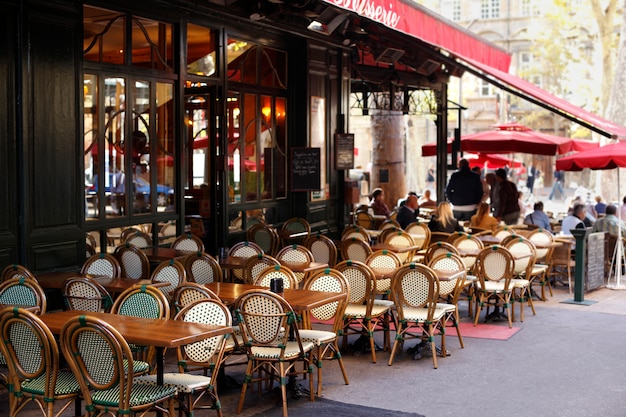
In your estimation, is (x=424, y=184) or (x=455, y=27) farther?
(x=424, y=184)

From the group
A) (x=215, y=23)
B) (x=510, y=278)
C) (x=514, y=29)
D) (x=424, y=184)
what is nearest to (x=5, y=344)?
(x=510, y=278)

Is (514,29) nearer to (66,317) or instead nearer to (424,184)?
A: (424,184)

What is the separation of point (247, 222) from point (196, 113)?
175 centimetres

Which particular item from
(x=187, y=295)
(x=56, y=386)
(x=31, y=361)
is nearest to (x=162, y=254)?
(x=187, y=295)

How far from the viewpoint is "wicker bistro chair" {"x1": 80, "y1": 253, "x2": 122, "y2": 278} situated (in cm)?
880

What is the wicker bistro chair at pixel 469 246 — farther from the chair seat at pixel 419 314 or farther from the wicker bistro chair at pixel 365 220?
the wicker bistro chair at pixel 365 220

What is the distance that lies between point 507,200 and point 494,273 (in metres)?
6.14

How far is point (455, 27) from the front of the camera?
44.1 ft

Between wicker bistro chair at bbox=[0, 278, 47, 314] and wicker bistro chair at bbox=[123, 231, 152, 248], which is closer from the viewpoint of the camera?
wicker bistro chair at bbox=[0, 278, 47, 314]

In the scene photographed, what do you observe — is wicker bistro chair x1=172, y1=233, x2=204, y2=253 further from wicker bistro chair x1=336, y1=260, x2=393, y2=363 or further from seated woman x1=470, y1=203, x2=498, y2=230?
seated woman x1=470, y1=203, x2=498, y2=230

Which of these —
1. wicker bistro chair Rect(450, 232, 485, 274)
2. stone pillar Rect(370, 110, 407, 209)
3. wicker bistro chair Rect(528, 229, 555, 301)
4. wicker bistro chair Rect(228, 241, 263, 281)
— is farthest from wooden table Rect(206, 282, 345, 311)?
stone pillar Rect(370, 110, 407, 209)

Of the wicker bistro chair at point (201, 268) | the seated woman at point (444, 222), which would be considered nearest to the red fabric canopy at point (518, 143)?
the seated woman at point (444, 222)

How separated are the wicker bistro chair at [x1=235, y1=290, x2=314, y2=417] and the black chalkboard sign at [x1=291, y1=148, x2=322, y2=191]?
7.07m

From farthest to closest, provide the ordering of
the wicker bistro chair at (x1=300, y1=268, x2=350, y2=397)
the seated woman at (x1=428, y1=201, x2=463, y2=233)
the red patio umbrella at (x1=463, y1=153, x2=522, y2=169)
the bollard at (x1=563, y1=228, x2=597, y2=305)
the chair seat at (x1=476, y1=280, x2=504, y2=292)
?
the red patio umbrella at (x1=463, y1=153, x2=522, y2=169)
the seated woman at (x1=428, y1=201, x2=463, y2=233)
the bollard at (x1=563, y1=228, x2=597, y2=305)
the chair seat at (x1=476, y1=280, x2=504, y2=292)
the wicker bistro chair at (x1=300, y1=268, x2=350, y2=397)
